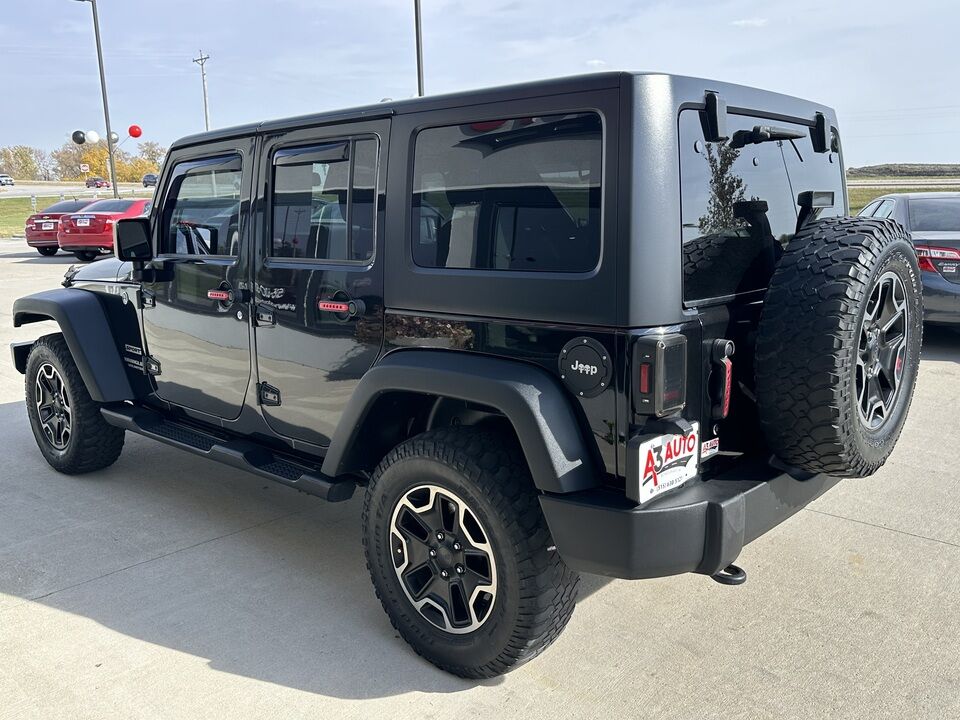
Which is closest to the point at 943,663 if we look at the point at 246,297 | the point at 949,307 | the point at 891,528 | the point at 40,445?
the point at 891,528

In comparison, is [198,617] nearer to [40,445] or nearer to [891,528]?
[40,445]

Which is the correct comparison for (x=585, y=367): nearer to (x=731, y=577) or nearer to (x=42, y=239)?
(x=731, y=577)

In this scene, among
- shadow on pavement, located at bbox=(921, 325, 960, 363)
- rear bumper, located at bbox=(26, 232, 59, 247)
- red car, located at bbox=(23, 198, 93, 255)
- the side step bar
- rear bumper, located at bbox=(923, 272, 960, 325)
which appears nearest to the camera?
the side step bar

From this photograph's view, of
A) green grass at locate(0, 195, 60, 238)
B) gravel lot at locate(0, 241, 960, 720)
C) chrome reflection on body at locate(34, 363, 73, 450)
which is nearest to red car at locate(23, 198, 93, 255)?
green grass at locate(0, 195, 60, 238)

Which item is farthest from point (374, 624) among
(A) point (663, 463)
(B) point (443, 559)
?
(A) point (663, 463)

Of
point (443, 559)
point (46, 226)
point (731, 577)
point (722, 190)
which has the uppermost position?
point (46, 226)

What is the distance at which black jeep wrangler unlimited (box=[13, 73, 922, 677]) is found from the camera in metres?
2.41

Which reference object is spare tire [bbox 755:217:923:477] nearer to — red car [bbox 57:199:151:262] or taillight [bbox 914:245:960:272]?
taillight [bbox 914:245:960:272]

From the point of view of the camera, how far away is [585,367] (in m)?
2.45

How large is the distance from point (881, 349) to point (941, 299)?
5255mm

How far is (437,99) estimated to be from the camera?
287cm

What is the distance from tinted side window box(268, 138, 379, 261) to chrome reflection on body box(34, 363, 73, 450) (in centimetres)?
209

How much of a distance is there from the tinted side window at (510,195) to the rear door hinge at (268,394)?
3.51ft

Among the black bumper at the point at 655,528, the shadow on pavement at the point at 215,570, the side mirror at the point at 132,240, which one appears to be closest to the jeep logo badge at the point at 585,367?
the black bumper at the point at 655,528
